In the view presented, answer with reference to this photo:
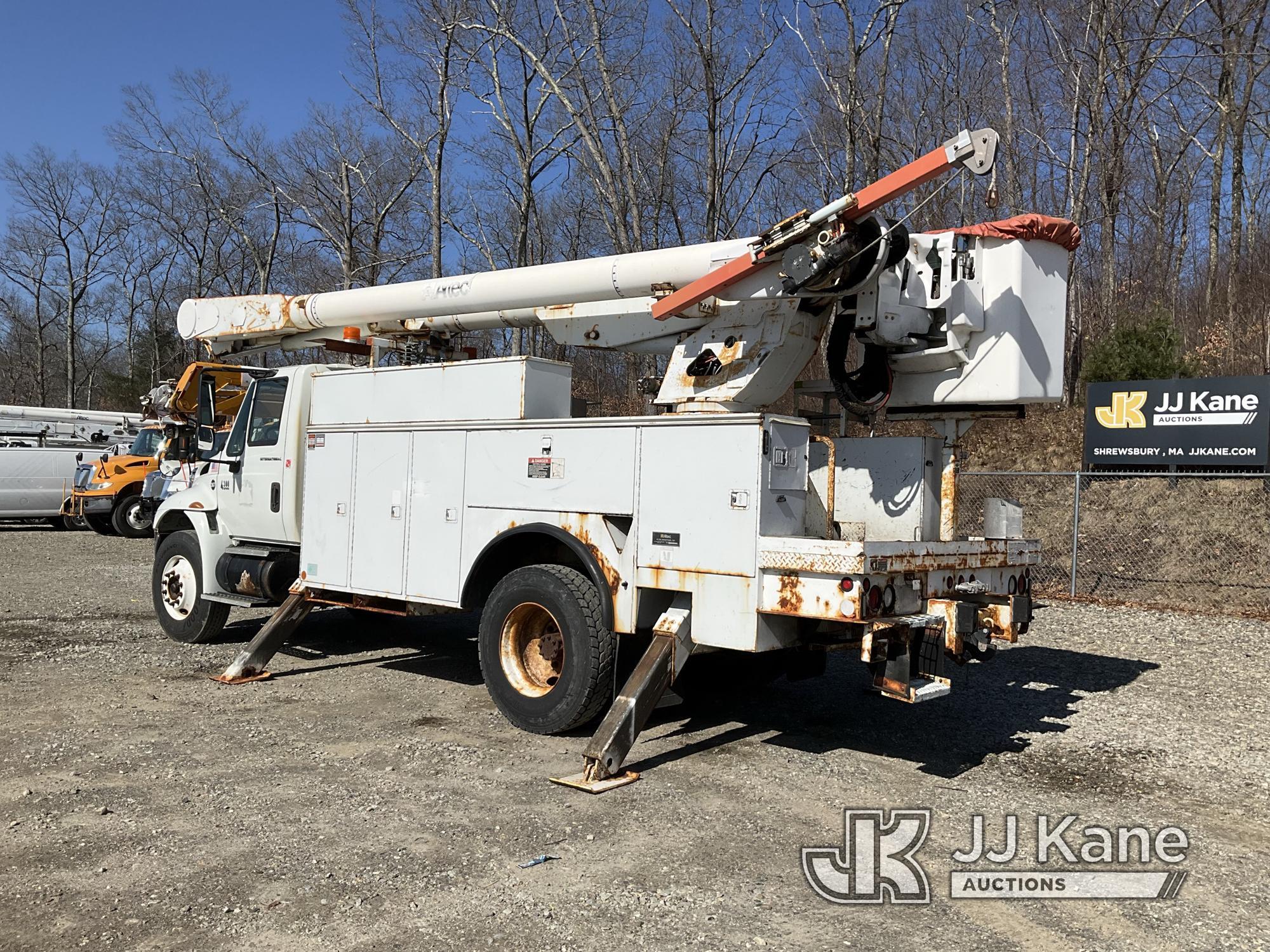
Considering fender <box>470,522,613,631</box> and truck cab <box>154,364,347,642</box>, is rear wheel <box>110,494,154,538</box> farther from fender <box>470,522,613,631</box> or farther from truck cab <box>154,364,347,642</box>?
fender <box>470,522,613,631</box>

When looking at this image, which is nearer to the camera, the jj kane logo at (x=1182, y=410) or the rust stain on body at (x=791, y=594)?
the rust stain on body at (x=791, y=594)

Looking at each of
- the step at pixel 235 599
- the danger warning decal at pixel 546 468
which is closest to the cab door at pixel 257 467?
the step at pixel 235 599

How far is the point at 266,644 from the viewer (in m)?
8.37

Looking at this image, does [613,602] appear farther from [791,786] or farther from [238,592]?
[238,592]

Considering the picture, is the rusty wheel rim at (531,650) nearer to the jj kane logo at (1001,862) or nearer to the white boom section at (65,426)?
the jj kane logo at (1001,862)

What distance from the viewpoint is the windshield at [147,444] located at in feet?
77.0

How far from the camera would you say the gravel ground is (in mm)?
4035

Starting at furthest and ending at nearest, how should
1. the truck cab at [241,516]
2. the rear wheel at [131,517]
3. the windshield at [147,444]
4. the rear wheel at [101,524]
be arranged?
the rear wheel at [101,524], the windshield at [147,444], the rear wheel at [131,517], the truck cab at [241,516]

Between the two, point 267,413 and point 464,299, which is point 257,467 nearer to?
point 267,413

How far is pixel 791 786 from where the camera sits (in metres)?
5.84

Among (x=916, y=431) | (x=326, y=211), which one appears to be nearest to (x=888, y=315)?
(x=916, y=431)

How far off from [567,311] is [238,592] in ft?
13.8

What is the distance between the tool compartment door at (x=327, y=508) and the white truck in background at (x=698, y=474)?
0.02 metres

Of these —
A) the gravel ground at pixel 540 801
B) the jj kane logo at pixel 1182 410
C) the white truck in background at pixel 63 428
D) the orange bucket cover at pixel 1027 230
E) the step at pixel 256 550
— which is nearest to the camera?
the gravel ground at pixel 540 801
